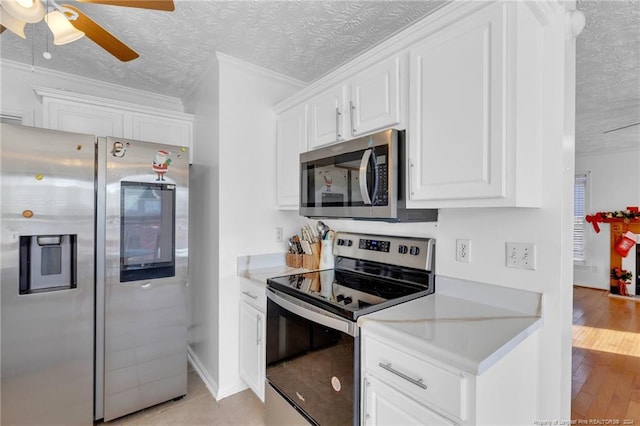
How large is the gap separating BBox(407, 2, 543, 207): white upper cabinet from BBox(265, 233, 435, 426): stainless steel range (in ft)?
1.71

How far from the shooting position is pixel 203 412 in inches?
81.3

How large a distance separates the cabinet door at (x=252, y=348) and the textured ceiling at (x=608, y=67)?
100 inches

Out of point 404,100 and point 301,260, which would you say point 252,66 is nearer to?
point 404,100

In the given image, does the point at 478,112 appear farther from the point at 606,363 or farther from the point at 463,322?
the point at 606,363

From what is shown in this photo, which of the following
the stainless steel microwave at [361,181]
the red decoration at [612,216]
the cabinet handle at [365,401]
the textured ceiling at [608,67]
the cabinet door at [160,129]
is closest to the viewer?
the cabinet handle at [365,401]

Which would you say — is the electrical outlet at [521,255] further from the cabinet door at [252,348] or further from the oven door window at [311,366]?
the cabinet door at [252,348]

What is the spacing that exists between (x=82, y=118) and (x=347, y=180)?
2221mm

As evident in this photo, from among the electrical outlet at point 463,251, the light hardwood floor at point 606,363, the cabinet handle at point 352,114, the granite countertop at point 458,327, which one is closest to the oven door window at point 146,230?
the cabinet handle at point 352,114

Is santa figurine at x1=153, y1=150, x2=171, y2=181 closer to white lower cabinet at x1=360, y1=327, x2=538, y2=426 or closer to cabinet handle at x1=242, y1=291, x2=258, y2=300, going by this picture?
cabinet handle at x1=242, y1=291, x2=258, y2=300

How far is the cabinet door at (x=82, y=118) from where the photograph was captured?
2.29 metres

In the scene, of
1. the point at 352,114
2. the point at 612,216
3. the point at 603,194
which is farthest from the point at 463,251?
the point at 603,194

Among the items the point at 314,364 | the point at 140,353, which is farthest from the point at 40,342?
the point at 314,364

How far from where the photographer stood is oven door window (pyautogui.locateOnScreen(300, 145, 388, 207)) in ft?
5.01

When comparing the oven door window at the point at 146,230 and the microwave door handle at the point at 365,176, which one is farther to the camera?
the oven door window at the point at 146,230
